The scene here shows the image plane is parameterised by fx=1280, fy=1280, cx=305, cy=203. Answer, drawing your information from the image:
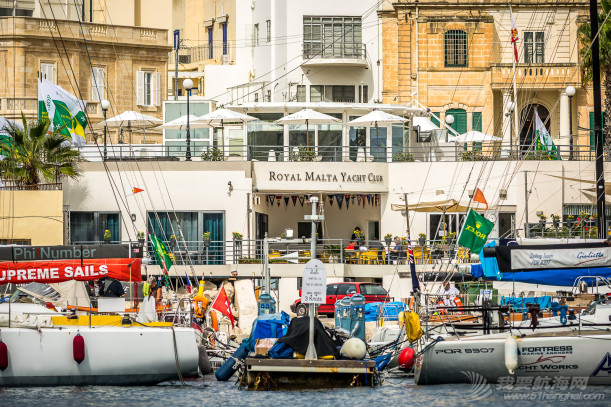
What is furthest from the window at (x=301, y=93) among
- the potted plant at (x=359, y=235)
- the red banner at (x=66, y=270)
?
the red banner at (x=66, y=270)

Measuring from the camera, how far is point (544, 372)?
1106 inches

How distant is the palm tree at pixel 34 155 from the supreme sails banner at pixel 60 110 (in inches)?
13.3

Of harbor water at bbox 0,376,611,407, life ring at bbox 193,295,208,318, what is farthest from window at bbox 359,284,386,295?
harbor water at bbox 0,376,611,407

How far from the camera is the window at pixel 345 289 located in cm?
4297

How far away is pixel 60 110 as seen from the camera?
154ft

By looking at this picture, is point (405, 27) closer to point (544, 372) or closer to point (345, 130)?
point (345, 130)

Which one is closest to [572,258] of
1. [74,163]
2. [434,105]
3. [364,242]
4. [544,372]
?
[544,372]

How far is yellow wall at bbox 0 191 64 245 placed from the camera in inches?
1805

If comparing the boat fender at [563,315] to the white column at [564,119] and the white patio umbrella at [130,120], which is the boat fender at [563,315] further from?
the white column at [564,119]

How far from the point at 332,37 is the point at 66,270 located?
31520 millimetres

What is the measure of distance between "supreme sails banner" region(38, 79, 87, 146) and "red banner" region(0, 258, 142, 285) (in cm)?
1632

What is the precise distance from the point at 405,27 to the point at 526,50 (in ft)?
19.7

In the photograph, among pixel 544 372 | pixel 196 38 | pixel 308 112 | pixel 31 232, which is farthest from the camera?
pixel 196 38

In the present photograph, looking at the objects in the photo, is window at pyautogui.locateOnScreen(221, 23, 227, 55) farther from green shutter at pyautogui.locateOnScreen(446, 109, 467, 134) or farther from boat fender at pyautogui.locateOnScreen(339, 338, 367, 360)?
boat fender at pyautogui.locateOnScreen(339, 338, 367, 360)
